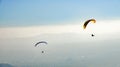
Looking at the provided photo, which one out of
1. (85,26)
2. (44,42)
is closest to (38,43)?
(44,42)

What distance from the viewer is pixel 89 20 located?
80812mm

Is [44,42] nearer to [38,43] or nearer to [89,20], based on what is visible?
[38,43]

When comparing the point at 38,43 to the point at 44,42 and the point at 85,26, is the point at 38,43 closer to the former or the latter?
the point at 44,42

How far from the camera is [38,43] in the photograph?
91.1 m

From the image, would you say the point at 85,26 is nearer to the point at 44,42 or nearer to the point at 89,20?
the point at 89,20

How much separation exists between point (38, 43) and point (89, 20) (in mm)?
17812

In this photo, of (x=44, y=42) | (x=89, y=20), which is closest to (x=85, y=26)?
(x=89, y=20)

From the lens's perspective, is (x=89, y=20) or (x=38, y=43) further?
(x=38, y=43)

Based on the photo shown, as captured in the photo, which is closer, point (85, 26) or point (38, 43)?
point (85, 26)

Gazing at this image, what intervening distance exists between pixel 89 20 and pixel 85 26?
2.47 meters

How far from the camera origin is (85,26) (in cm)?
8262

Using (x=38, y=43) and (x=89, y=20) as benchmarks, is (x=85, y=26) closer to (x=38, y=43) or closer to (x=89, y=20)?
(x=89, y=20)

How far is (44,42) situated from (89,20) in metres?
14.3

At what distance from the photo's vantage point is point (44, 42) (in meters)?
87.4
